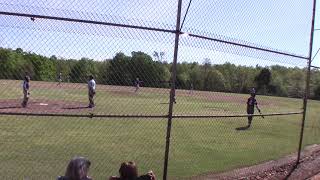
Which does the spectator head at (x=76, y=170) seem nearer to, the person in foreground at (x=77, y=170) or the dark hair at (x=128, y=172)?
the person in foreground at (x=77, y=170)

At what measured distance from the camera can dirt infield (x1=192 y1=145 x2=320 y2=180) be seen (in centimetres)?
983

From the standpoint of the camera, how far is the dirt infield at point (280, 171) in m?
9.83

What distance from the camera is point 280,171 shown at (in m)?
10.8

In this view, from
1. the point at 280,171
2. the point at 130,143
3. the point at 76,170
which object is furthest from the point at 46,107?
the point at 76,170

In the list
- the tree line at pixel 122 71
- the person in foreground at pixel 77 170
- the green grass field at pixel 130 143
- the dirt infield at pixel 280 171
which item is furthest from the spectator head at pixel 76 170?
the dirt infield at pixel 280 171

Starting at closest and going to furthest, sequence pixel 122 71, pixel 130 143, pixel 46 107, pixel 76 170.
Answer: pixel 76 170
pixel 122 71
pixel 130 143
pixel 46 107

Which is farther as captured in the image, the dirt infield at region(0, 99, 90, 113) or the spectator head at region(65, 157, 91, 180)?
the dirt infield at region(0, 99, 90, 113)

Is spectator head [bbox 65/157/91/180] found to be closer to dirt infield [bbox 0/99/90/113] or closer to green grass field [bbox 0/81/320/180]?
green grass field [bbox 0/81/320/180]

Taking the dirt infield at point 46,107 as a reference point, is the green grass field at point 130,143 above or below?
below

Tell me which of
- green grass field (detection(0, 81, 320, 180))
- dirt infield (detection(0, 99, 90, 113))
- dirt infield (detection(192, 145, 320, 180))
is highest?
dirt infield (detection(0, 99, 90, 113))

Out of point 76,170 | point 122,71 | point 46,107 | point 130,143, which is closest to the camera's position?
point 76,170

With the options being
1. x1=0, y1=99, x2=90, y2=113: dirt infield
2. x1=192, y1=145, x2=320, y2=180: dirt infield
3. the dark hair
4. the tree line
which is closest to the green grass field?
x1=192, y1=145, x2=320, y2=180: dirt infield

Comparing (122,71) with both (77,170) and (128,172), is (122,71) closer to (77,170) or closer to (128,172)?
(128,172)

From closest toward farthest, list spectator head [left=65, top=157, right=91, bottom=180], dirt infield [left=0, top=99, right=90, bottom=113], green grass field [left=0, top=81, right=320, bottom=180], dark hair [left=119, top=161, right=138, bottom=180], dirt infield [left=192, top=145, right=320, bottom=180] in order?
spectator head [left=65, top=157, right=91, bottom=180] < dark hair [left=119, top=161, right=138, bottom=180] < green grass field [left=0, top=81, right=320, bottom=180] < dirt infield [left=192, top=145, right=320, bottom=180] < dirt infield [left=0, top=99, right=90, bottom=113]
